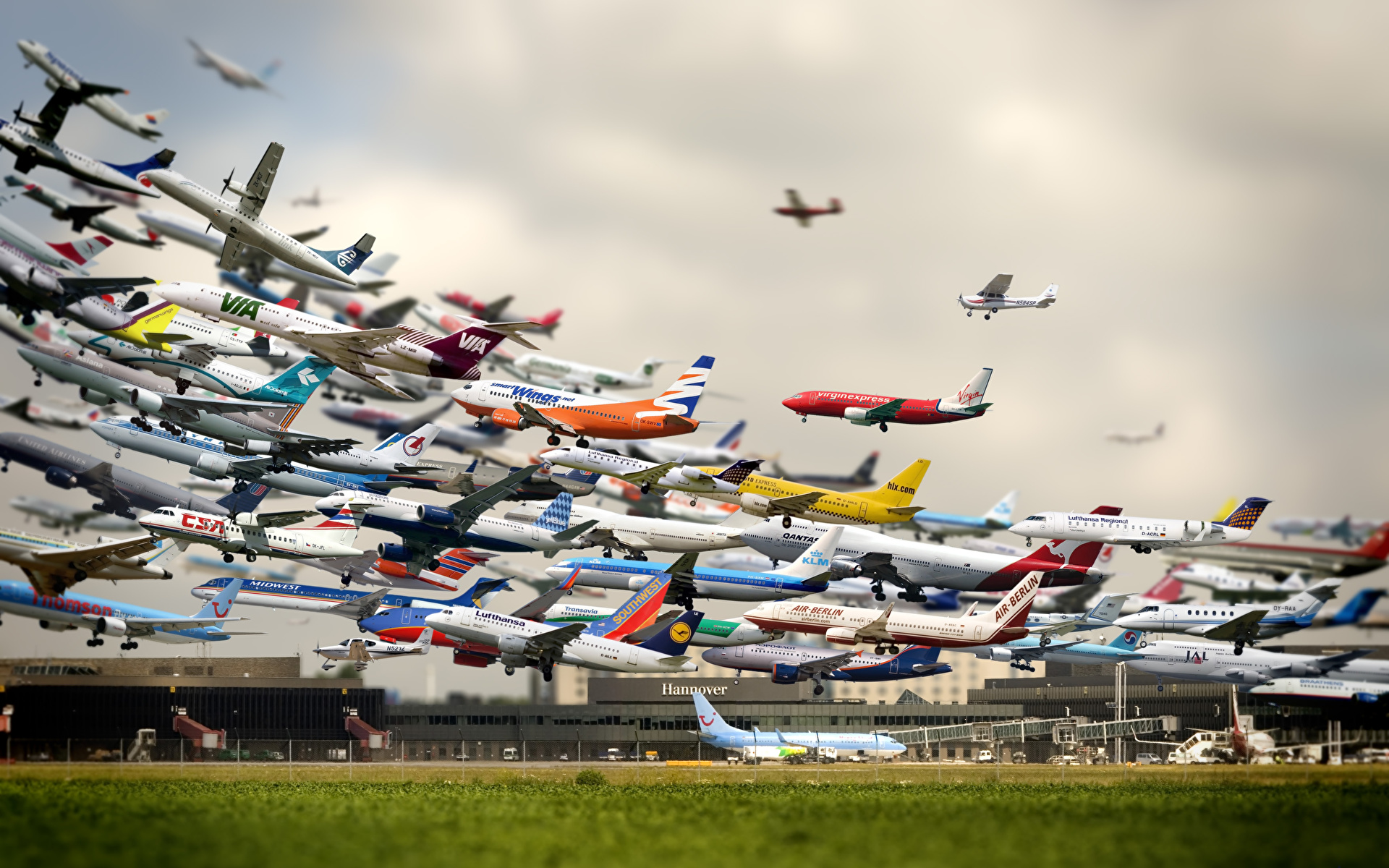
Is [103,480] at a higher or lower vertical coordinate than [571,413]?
lower

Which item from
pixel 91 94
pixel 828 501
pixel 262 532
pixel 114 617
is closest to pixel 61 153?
pixel 91 94

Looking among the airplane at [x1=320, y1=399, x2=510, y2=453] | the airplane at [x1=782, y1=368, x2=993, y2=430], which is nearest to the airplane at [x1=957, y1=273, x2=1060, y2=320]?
the airplane at [x1=782, y1=368, x2=993, y2=430]

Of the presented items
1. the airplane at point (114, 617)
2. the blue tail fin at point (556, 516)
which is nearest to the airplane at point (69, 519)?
the airplane at point (114, 617)

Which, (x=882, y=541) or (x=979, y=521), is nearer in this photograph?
(x=882, y=541)

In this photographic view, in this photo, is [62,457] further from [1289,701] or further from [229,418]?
[1289,701]

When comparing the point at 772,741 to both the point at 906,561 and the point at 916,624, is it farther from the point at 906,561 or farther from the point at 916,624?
the point at 916,624

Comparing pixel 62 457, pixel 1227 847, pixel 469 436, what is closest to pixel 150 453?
pixel 62 457
